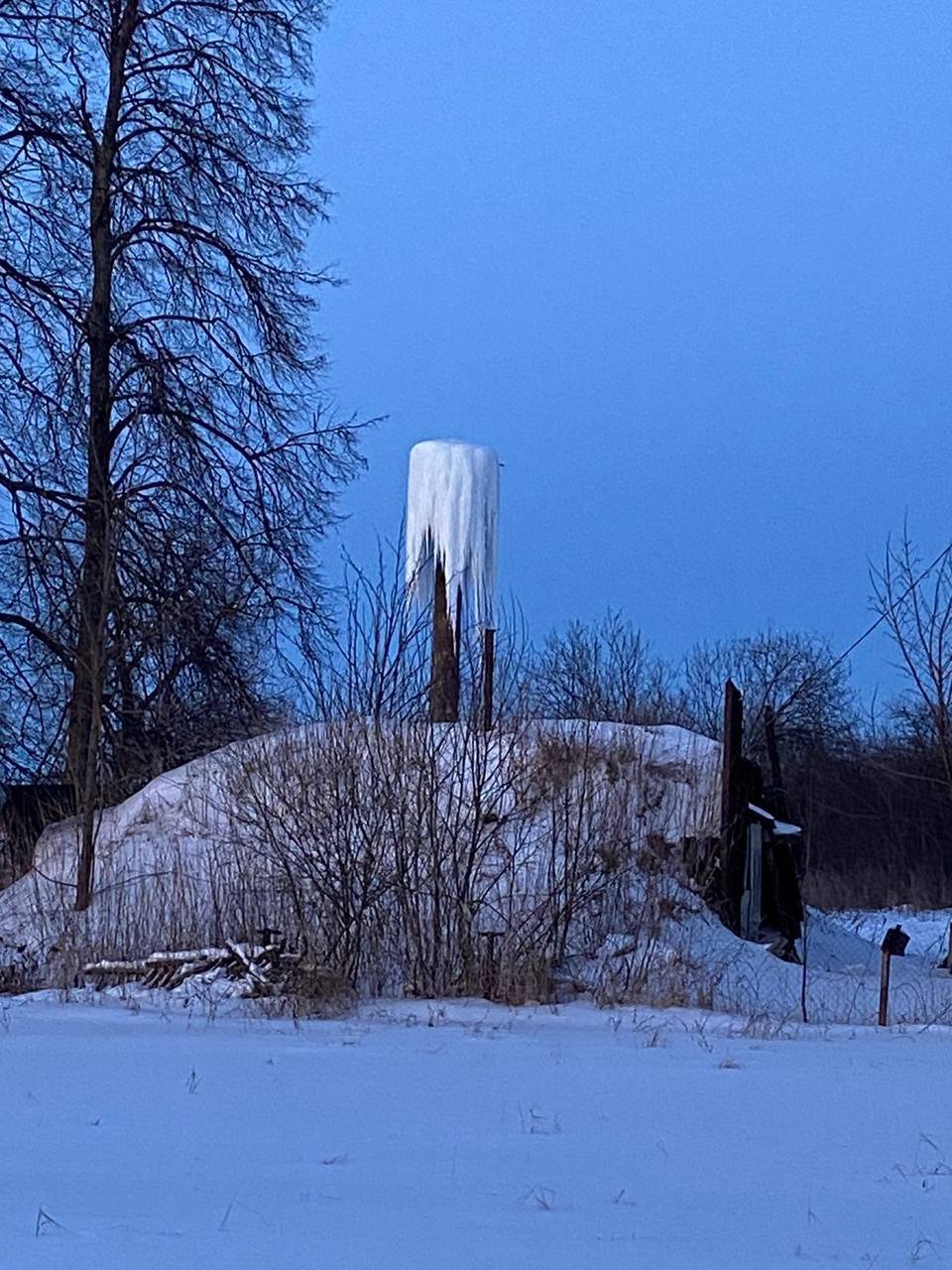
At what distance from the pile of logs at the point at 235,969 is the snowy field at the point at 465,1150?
1.76 meters

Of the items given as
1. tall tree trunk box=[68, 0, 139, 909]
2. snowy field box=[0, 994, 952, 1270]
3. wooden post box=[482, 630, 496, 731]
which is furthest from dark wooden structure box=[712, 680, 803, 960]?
tall tree trunk box=[68, 0, 139, 909]

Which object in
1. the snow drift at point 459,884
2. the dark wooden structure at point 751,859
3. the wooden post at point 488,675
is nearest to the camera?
the snow drift at point 459,884

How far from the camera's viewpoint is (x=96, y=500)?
17406 mm

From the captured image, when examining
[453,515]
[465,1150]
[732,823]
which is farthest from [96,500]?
[465,1150]

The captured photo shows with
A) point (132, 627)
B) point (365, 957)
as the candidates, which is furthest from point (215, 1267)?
point (132, 627)

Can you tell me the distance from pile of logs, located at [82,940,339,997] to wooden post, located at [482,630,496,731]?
2387mm

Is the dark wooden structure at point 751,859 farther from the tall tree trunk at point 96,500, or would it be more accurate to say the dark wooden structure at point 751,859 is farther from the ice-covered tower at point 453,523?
the tall tree trunk at point 96,500

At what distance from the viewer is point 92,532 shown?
17438 mm

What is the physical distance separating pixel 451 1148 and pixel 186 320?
14.1 m

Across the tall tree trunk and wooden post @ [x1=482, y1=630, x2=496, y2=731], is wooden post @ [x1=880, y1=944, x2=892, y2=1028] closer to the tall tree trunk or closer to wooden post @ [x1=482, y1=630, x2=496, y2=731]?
wooden post @ [x1=482, y1=630, x2=496, y2=731]

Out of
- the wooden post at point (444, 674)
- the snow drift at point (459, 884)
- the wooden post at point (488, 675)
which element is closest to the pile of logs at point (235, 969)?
the snow drift at point (459, 884)

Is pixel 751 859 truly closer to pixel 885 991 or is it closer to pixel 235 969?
pixel 885 991

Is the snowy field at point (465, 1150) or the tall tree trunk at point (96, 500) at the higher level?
the tall tree trunk at point (96, 500)

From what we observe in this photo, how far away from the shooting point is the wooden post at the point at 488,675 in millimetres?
13227
